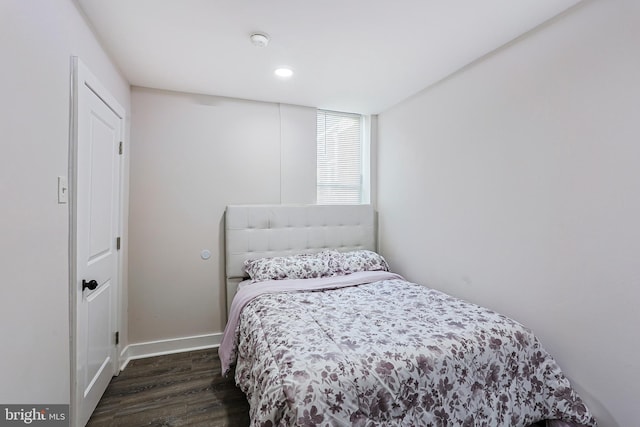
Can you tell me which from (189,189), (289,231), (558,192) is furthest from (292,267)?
(558,192)

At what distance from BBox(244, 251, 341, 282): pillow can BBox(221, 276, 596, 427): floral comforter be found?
613 mm

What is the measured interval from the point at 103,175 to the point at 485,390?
2714 millimetres

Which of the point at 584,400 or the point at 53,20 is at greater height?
the point at 53,20

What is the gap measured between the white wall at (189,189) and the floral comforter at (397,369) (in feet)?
3.75

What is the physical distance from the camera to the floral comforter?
1.24 m

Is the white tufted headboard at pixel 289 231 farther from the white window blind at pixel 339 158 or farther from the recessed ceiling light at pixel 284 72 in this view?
the recessed ceiling light at pixel 284 72

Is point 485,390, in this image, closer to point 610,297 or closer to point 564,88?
point 610,297

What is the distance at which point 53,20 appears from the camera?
1.39 metres

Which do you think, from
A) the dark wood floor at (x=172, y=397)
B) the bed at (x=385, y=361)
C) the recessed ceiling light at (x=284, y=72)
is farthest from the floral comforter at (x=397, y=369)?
the recessed ceiling light at (x=284, y=72)

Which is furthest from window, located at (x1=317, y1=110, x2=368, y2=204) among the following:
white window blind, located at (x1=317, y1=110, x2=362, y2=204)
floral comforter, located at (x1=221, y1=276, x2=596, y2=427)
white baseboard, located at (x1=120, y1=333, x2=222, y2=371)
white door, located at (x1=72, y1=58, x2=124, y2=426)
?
white door, located at (x1=72, y1=58, x2=124, y2=426)

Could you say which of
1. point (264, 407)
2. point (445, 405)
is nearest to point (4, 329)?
point (264, 407)

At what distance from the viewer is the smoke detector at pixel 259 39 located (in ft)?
6.29

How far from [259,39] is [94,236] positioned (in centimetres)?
169

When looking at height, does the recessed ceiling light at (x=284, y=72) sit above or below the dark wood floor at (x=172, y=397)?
above
